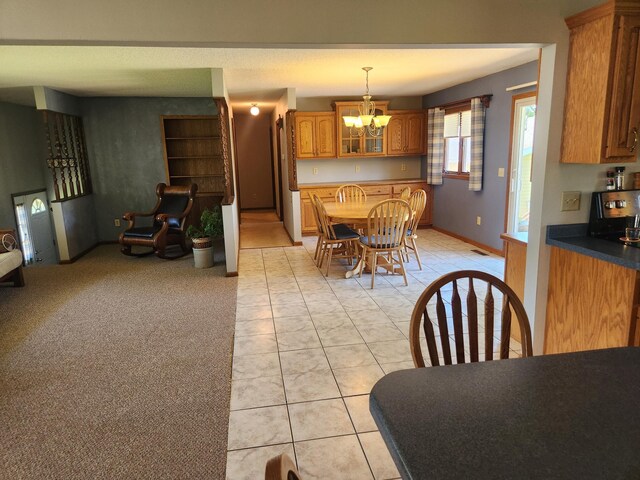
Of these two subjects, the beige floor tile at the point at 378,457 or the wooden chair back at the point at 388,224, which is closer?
the beige floor tile at the point at 378,457

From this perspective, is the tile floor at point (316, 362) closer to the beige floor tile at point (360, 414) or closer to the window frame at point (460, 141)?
the beige floor tile at point (360, 414)

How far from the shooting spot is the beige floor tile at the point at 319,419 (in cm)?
215

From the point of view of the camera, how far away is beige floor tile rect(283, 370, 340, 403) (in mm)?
2473

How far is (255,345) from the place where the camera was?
316cm

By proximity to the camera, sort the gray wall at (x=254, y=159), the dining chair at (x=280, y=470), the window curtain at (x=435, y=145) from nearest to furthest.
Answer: the dining chair at (x=280, y=470) → the window curtain at (x=435, y=145) → the gray wall at (x=254, y=159)

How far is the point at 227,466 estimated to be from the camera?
1.95 metres

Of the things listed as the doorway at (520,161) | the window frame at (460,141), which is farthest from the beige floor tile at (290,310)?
the window frame at (460,141)

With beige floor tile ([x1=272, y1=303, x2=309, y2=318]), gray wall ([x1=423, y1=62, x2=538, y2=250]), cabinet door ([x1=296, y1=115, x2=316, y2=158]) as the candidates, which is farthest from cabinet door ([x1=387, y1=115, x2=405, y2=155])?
beige floor tile ([x1=272, y1=303, x2=309, y2=318])

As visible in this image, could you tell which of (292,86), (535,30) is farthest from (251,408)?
(292,86)

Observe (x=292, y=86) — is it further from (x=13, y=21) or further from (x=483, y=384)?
(x=483, y=384)

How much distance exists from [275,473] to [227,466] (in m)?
1.55

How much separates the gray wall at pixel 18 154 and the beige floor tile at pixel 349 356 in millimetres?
5595

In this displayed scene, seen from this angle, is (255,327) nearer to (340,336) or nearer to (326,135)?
(340,336)

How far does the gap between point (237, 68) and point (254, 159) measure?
5522 mm
